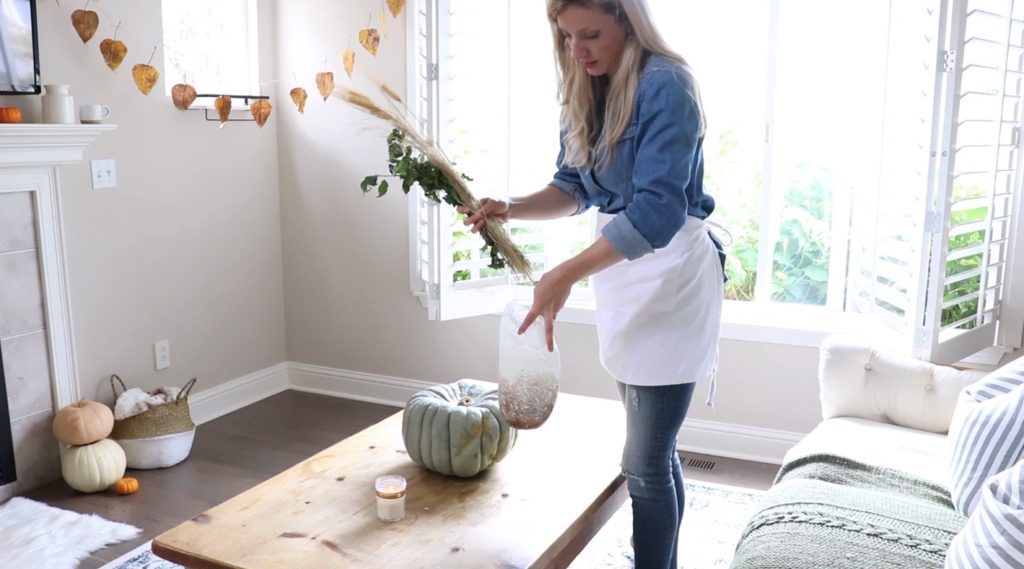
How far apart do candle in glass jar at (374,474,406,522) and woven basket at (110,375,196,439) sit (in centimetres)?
167

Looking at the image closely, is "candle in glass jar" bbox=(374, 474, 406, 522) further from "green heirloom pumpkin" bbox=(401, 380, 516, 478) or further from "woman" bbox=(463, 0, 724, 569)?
"woman" bbox=(463, 0, 724, 569)

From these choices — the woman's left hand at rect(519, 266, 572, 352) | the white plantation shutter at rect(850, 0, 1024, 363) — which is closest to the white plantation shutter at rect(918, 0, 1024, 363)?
the white plantation shutter at rect(850, 0, 1024, 363)

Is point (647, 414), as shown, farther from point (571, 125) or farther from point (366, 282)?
point (366, 282)

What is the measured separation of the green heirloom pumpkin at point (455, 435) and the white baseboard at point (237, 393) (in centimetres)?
183

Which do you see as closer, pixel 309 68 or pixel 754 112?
pixel 754 112

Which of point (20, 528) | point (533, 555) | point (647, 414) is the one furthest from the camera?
point (20, 528)

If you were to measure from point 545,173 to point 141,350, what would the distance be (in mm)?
1687

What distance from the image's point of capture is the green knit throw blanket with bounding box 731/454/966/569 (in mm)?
1555

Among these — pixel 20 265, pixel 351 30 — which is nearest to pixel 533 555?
pixel 20 265

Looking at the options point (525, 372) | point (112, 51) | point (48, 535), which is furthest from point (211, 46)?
point (525, 372)

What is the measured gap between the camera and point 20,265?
2.87m

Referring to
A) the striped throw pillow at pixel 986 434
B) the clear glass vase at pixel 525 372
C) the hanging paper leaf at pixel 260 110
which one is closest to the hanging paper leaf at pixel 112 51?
the hanging paper leaf at pixel 260 110

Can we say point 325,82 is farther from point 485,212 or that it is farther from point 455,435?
point 455,435

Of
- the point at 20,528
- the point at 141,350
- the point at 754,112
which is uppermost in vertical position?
the point at 754,112
